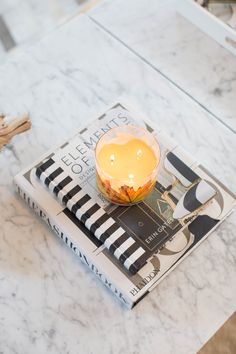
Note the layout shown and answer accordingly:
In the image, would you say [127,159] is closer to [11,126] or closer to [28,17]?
[11,126]

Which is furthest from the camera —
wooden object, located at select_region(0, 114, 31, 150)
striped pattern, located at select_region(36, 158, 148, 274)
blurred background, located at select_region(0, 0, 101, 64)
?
blurred background, located at select_region(0, 0, 101, 64)

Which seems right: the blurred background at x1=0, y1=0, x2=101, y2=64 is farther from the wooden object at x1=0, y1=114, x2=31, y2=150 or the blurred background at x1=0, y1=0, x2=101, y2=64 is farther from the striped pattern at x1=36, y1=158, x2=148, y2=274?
the striped pattern at x1=36, y1=158, x2=148, y2=274

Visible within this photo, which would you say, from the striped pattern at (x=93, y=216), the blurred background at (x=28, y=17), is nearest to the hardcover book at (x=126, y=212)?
the striped pattern at (x=93, y=216)

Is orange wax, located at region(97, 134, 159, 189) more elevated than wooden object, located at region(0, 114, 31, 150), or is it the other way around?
wooden object, located at region(0, 114, 31, 150)

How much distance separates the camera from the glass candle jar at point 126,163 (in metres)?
0.77

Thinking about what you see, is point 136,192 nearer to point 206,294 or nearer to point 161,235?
point 161,235

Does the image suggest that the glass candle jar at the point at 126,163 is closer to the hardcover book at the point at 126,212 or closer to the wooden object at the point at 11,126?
the hardcover book at the point at 126,212

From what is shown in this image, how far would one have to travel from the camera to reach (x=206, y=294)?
31.0 inches

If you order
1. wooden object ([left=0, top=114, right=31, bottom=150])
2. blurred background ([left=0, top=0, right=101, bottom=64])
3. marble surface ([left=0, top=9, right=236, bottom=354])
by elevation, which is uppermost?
blurred background ([left=0, top=0, right=101, bottom=64])

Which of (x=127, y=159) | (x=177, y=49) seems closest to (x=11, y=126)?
(x=127, y=159)

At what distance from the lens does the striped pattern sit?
760 mm

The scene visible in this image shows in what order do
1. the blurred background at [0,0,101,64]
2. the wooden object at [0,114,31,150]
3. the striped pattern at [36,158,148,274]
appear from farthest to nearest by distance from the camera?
the blurred background at [0,0,101,64], the wooden object at [0,114,31,150], the striped pattern at [36,158,148,274]

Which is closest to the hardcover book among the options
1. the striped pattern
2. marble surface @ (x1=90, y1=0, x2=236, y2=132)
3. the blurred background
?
the striped pattern

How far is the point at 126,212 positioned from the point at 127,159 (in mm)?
77
